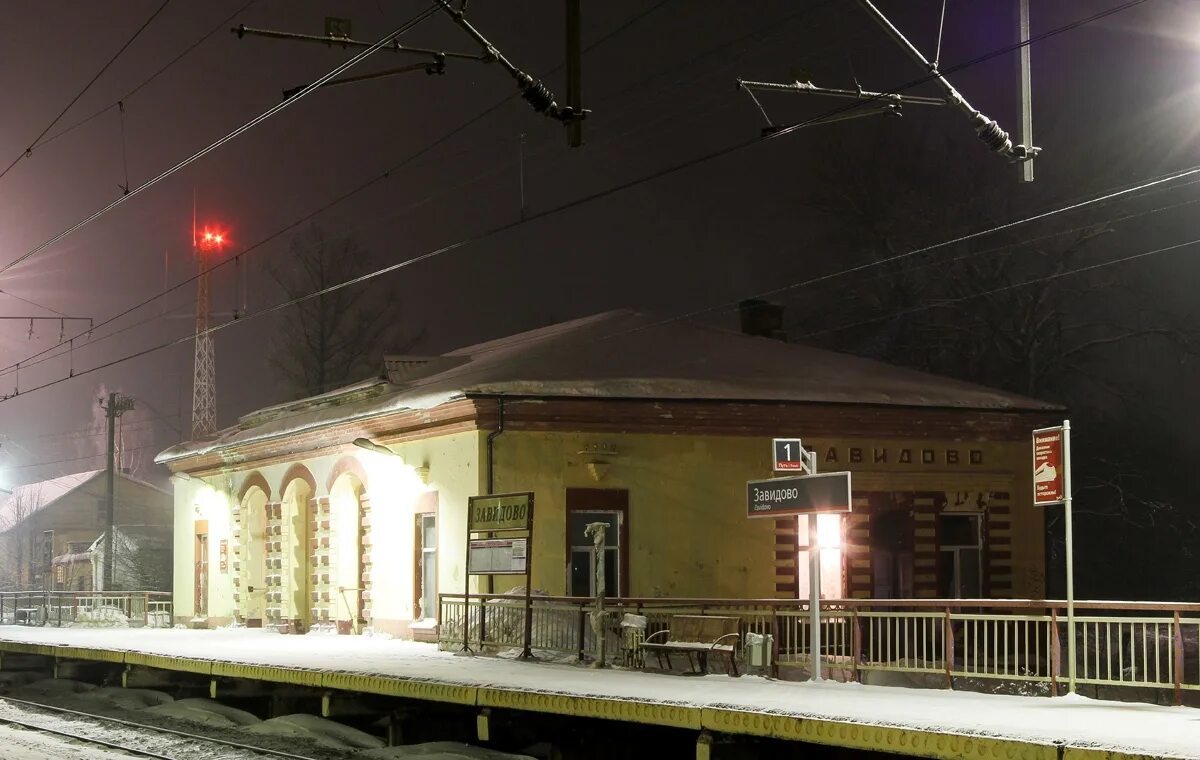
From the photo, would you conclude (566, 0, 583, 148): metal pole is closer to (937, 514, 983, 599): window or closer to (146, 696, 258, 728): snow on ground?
(146, 696, 258, 728): snow on ground

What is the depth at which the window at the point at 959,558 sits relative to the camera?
25164mm

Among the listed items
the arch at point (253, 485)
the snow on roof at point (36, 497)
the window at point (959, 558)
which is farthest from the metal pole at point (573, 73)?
the snow on roof at point (36, 497)

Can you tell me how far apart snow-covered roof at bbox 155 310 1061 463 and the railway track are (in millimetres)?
6975

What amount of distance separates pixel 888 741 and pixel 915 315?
1074 inches

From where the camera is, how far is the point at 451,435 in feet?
77.9

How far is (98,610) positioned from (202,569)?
16.0 feet

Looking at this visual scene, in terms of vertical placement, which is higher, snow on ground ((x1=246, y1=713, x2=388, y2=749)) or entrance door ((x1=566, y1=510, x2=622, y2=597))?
entrance door ((x1=566, y1=510, x2=622, y2=597))

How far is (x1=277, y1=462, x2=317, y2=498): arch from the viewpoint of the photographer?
28.6 m

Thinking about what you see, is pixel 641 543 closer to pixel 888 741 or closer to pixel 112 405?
pixel 888 741

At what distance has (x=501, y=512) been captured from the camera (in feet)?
65.2

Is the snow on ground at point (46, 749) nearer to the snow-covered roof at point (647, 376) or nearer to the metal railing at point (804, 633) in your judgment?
the metal railing at point (804, 633)

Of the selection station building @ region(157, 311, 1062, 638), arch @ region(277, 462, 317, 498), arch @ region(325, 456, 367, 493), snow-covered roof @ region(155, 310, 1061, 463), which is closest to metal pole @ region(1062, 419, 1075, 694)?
station building @ region(157, 311, 1062, 638)

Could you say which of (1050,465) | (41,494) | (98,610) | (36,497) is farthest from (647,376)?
(41,494)

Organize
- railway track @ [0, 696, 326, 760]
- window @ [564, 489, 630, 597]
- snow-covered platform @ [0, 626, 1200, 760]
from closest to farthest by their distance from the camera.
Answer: snow-covered platform @ [0, 626, 1200, 760] → railway track @ [0, 696, 326, 760] → window @ [564, 489, 630, 597]
